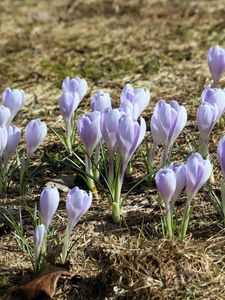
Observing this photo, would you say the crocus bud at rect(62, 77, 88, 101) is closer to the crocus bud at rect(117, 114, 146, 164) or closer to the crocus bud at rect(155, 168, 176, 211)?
the crocus bud at rect(117, 114, 146, 164)

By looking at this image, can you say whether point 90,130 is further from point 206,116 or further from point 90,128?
point 206,116

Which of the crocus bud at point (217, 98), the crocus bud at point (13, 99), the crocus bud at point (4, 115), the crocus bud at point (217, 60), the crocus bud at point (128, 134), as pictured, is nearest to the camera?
the crocus bud at point (128, 134)

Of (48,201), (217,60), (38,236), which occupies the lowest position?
(38,236)

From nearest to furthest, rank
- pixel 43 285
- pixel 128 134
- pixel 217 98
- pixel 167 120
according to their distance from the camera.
A: 1. pixel 43 285
2. pixel 128 134
3. pixel 167 120
4. pixel 217 98

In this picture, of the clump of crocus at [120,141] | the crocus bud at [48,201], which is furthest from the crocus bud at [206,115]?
the crocus bud at [48,201]

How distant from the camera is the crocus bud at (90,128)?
346 centimetres

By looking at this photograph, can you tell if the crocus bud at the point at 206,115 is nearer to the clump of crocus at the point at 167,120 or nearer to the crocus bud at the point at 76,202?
the clump of crocus at the point at 167,120

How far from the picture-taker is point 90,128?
137 inches

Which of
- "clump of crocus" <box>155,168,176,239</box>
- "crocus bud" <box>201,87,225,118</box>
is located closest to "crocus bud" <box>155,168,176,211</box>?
"clump of crocus" <box>155,168,176,239</box>

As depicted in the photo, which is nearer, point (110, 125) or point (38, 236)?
point (38, 236)

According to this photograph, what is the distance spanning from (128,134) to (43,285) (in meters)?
0.75

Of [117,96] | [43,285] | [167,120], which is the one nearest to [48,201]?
[43,285]

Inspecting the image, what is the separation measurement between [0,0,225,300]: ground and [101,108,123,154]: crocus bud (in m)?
0.35

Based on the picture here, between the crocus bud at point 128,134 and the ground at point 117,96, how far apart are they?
0.31m
